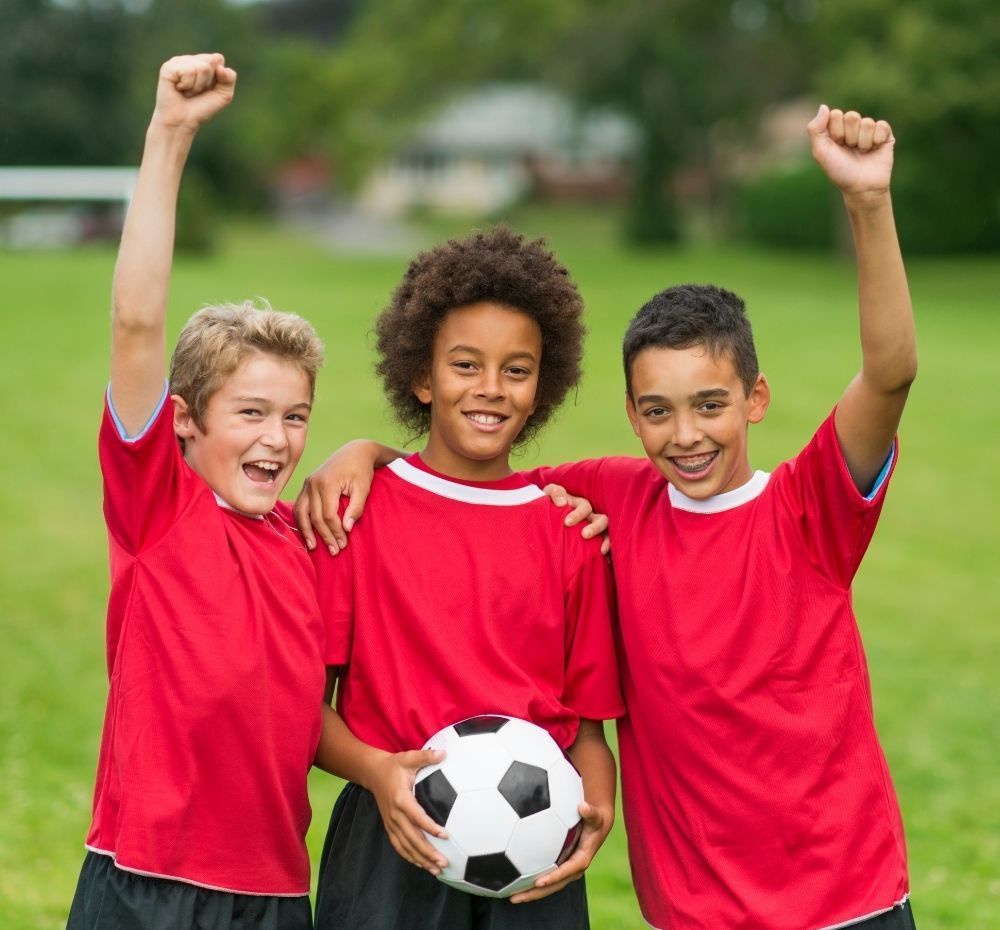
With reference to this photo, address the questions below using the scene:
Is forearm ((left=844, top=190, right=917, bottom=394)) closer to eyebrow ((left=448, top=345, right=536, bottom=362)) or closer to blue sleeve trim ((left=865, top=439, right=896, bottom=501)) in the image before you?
blue sleeve trim ((left=865, top=439, right=896, bottom=501))

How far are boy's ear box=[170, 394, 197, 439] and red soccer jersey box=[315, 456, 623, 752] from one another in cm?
40

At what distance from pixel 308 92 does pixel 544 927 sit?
52.7m

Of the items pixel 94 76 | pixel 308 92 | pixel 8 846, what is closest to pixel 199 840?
pixel 8 846

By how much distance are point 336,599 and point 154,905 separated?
0.73 meters

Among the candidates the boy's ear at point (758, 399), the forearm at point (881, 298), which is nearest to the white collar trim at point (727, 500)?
the boy's ear at point (758, 399)

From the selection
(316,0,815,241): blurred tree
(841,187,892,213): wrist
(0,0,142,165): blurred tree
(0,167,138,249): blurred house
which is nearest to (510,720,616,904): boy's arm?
(841,187,892,213): wrist

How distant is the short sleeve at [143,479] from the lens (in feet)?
9.59

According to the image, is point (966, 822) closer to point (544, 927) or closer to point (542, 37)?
point (544, 927)

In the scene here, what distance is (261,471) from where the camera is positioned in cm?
318

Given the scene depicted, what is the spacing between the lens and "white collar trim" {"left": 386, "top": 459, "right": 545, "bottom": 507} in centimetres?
330

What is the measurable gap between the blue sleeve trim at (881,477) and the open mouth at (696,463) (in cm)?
35

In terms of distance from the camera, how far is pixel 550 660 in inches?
127

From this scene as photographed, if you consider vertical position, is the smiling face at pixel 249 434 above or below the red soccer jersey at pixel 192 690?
above

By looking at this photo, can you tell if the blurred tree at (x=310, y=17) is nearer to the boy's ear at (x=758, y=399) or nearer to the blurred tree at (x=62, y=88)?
the blurred tree at (x=62, y=88)
